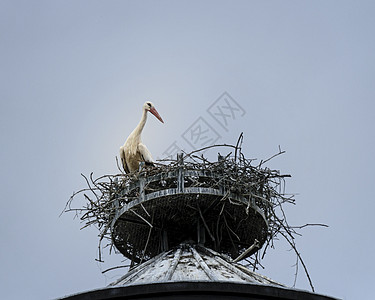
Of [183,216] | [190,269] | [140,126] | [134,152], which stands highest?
[140,126]

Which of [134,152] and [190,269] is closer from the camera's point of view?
[190,269]

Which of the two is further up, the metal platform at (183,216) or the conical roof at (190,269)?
the metal platform at (183,216)

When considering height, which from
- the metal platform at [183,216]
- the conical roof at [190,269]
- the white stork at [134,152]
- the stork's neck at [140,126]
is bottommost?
the conical roof at [190,269]

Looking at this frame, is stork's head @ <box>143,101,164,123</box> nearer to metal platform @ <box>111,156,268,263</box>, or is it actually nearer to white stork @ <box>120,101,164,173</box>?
white stork @ <box>120,101,164,173</box>

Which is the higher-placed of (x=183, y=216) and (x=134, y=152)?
(x=134, y=152)

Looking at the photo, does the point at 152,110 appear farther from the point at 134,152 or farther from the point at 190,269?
the point at 190,269

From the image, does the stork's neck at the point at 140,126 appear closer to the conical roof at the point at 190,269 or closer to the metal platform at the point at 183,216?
the metal platform at the point at 183,216

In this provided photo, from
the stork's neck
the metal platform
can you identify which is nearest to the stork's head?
the stork's neck

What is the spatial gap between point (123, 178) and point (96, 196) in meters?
0.55

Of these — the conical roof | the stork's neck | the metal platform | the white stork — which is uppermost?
the stork's neck

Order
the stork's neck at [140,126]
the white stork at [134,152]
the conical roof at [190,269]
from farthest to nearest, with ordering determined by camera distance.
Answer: the stork's neck at [140,126] < the white stork at [134,152] < the conical roof at [190,269]

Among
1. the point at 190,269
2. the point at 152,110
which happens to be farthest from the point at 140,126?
the point at 190,269

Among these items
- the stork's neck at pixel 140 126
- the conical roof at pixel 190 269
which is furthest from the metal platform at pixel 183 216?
the stork's neck at pixel 140 126

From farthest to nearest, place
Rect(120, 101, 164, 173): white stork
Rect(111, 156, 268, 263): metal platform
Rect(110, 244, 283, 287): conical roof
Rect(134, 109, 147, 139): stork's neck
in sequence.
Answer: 1. Rect(134, 109, 147, 139): stork's neck
2. Rect(120, 101, 164, 173): white stork
3. Rect(111, 156, 268, 263): metal platform
4. Rect(110, 244, 283, 287): conical roof
